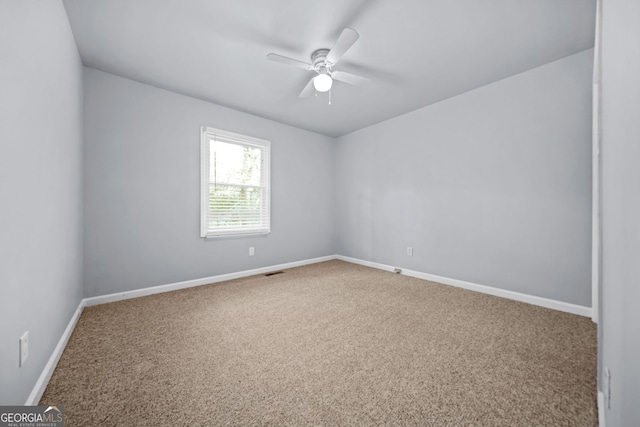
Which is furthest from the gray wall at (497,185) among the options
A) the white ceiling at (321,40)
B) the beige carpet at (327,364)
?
the beige carpet at (327,364)

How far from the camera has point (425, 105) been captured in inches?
138

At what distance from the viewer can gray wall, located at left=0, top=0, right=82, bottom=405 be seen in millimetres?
1040

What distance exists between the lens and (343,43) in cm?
191

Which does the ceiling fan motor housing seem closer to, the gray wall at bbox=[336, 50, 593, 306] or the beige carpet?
the gray wall at bbox=[336, 50, 593, 306]

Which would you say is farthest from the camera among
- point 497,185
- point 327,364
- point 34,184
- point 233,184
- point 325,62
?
point 233,184

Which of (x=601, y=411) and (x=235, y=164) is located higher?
(x=235, y=164)

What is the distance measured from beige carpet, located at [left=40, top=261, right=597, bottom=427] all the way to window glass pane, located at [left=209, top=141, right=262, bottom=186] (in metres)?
1.71

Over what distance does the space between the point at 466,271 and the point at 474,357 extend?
170 cm

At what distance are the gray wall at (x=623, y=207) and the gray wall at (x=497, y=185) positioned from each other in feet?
6.08

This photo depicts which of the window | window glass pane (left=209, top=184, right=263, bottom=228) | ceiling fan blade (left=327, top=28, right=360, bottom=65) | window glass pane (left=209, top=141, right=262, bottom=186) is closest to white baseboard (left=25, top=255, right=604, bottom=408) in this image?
the window

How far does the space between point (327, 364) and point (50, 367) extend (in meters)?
1.67

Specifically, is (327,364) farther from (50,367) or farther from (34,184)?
(34,184)

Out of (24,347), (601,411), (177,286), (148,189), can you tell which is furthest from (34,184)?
(601,411)

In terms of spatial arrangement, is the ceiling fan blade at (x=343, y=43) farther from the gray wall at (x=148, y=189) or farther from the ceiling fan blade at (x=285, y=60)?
the gray wall at (x=148, y=189)
